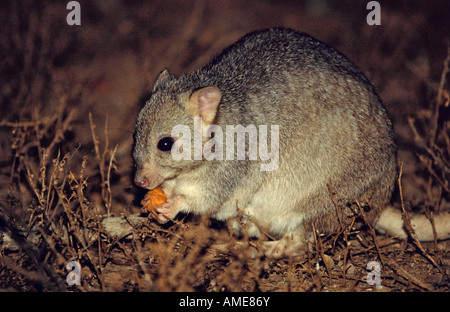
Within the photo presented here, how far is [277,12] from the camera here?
458 inches

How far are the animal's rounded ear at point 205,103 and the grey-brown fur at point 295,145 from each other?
0.09 meters

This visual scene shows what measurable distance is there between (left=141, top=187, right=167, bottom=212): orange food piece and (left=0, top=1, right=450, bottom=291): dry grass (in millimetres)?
170

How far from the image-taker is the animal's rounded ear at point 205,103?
440cm

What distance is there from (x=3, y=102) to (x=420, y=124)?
5876mm

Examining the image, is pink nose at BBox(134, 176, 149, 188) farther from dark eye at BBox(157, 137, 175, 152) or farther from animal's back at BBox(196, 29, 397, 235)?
animal's back at BBox(196, 29, 397, 235)

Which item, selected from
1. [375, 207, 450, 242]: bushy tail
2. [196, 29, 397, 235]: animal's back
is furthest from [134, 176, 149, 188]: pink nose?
Result: [375, 207, 450, 242]: bushy tail

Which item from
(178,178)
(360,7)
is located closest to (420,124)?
(178,178)

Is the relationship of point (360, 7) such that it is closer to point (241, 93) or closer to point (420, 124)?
point (420, 124)

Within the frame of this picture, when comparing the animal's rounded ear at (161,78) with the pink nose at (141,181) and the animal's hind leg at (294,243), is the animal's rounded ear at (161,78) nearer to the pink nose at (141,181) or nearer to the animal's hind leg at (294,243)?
the pink nose at (141,181)

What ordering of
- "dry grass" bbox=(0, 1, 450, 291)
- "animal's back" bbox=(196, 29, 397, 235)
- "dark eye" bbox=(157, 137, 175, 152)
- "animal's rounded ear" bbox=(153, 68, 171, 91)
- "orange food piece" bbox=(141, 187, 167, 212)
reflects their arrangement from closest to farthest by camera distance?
"dry grass" bbox=(0, 1, 450, 291) < "dark eye" bbox=(157, 137, 175, 152) < "orange food piece" bbox=(141, 187, 167, 212) < "animal's back" bbox=(196, 29, 397, 235) < "animal's rounded ear" bbox=(153, 68, 171, 91)

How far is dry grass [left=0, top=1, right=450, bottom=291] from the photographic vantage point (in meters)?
4.16

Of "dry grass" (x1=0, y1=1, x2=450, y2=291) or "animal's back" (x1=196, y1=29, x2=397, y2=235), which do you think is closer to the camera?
"dry grass" (x1=0, y1=1, x2=450, y2=291)

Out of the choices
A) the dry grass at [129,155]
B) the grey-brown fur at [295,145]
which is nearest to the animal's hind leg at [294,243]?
the grey-brown fur at [295,145]

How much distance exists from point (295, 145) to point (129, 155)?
2.45 meters
